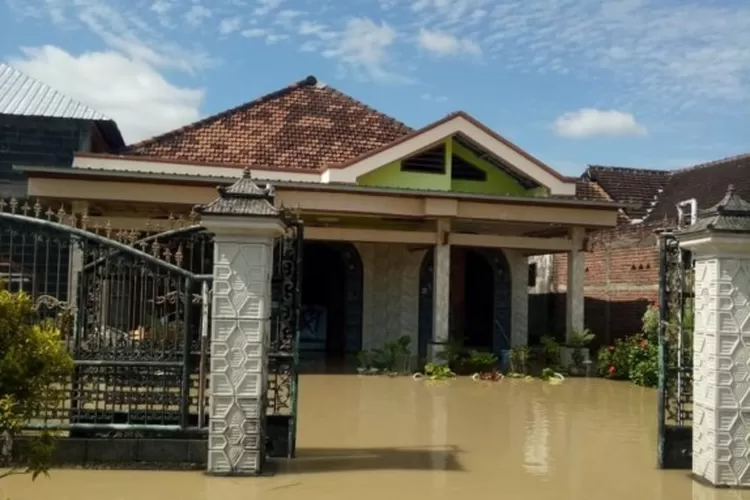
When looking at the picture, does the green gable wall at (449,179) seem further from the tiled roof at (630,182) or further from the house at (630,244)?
the tiled roof at (630,182)

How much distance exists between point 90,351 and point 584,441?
517cm

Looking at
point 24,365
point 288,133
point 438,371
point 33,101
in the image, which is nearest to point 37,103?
point 33,101

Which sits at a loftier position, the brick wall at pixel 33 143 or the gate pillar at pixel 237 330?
the brick wall at pixel 33 143

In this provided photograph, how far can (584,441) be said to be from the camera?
8.78 metres

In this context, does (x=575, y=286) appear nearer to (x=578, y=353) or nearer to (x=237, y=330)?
(x=578, y=353)

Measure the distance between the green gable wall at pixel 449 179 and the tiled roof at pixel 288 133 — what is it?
175 centimetres

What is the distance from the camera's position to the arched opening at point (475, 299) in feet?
58.2

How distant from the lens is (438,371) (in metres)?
14.3

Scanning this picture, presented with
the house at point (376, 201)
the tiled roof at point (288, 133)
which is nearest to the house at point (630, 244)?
the house at point (376, 201)

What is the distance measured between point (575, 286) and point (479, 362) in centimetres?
242

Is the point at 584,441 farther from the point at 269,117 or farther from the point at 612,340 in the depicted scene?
the point at 269,117

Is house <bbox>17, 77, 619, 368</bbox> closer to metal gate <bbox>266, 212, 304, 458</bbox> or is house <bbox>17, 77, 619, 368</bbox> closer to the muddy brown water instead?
the muddy brown water

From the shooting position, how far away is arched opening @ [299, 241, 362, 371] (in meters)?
17.8

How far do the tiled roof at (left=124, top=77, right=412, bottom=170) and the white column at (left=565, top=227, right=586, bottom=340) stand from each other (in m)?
5.48
